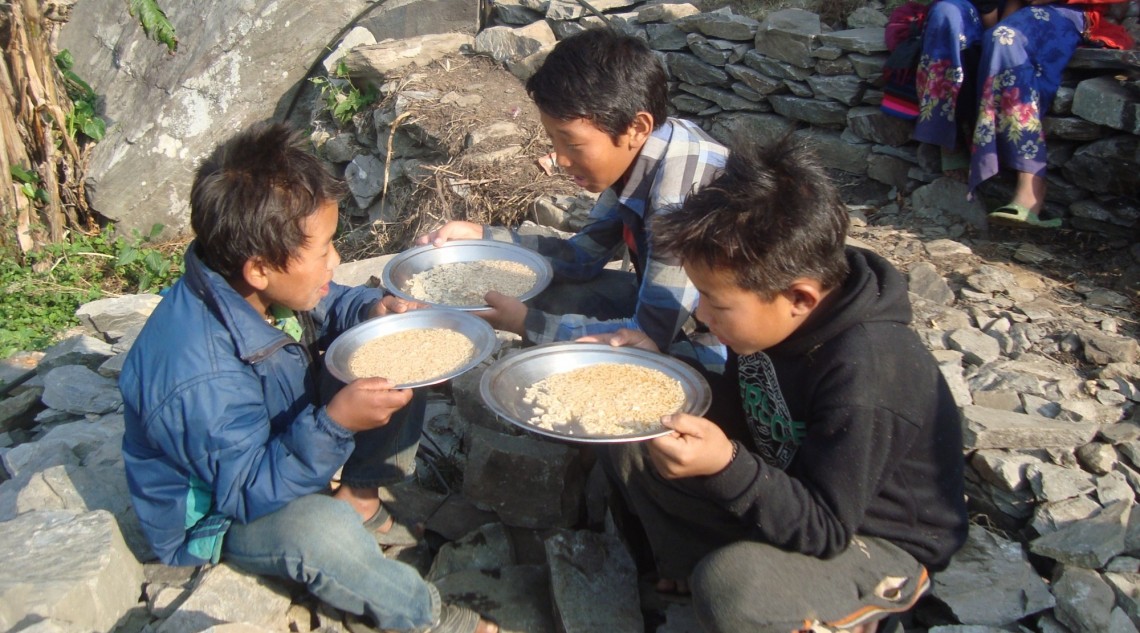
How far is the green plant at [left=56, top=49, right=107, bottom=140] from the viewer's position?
7759mm

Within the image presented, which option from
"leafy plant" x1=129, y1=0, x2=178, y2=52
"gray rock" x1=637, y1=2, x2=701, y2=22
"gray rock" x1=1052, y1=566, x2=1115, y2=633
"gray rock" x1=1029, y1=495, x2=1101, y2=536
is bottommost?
"gray rock" x1=1052, y1=566, x2=1115, y2=633

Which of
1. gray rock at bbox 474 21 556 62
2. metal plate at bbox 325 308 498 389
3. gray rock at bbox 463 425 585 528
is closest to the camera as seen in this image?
metal plate at bbox 325 308 498 389

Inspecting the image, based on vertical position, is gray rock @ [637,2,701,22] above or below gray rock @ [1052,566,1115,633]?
above

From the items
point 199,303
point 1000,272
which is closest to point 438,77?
point 1000,272

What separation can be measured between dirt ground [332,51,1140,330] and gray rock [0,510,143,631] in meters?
3.58

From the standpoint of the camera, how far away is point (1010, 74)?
462 centimetres

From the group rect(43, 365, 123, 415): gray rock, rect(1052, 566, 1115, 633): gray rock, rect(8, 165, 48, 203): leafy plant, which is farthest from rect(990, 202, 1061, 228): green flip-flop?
rect(8, 165, 48, 203): leafy plant

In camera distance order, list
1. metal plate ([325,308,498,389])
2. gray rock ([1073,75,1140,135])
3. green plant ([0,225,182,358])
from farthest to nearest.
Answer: green plant ([0,225,182,358]), gray rock ([1073,75,1140,135]), metal plate ([325,308,498,389])

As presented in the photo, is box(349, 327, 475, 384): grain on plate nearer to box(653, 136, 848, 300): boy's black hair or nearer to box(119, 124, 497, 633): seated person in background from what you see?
box(119, 124, 497, 633): seated person in background

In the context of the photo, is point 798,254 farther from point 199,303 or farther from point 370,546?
point 199,303

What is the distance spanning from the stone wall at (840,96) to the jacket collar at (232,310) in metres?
2.74

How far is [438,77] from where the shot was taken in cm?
711

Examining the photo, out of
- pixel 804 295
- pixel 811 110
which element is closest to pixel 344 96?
pixel 811 110

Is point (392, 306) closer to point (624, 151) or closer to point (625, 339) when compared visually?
point (625, 339)
